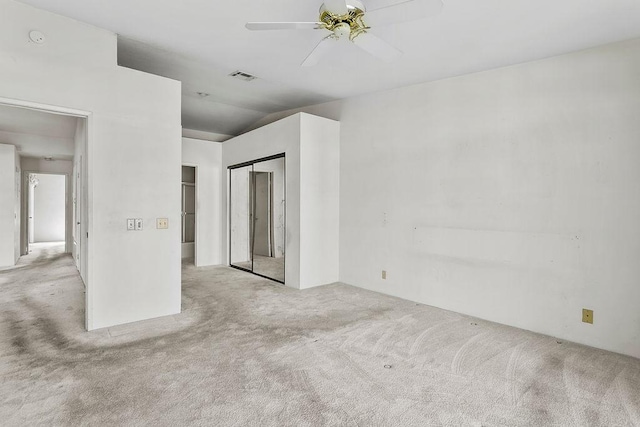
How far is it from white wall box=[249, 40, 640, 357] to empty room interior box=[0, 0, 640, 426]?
0.02 m

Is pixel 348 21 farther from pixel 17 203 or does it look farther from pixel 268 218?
pixel 17 203

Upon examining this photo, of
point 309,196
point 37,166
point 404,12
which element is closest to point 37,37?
point 404,12

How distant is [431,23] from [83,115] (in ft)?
10.7

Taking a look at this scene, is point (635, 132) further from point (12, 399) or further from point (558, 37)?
point (12, 399)

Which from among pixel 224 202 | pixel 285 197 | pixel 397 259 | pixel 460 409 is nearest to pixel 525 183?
pixel 397 259

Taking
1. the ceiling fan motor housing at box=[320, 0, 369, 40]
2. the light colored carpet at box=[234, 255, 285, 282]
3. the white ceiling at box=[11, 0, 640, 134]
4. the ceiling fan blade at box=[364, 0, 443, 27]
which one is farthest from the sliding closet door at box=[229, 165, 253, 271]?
the ceiling fan blade at box=[364, 0, 443, 27]

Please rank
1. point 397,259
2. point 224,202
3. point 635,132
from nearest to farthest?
point 635,132
point 397,259
point 224,202

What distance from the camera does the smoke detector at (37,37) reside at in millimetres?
2682

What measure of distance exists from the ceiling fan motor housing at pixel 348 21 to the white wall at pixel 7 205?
23.6 ft

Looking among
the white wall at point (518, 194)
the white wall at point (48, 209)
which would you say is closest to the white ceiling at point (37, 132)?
the white wall at point (48, 209)

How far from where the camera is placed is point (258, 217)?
572cm

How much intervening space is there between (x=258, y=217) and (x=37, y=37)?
3.63 metres

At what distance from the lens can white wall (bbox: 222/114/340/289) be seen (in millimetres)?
4668

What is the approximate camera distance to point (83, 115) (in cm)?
303
